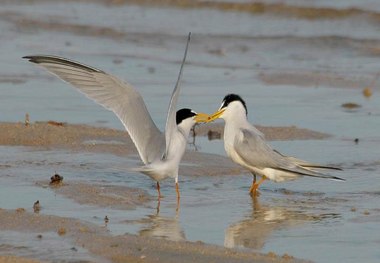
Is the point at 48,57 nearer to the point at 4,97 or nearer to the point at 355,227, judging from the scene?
the point at 355,227

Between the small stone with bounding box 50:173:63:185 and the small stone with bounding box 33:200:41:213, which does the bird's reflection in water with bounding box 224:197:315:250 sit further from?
the small stone with bounding box 50:173:63:185

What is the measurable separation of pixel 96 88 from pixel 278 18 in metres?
10.8

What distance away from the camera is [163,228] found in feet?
21.6

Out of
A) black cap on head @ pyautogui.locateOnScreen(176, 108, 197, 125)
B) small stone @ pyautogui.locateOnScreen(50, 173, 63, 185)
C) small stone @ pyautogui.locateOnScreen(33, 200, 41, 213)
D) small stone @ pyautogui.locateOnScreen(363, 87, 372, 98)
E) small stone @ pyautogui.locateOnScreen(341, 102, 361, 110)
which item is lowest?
small stone @ pyautogui.locateOnScreen(33, 200, 41, 213)

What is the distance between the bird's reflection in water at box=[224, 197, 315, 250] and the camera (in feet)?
20.5

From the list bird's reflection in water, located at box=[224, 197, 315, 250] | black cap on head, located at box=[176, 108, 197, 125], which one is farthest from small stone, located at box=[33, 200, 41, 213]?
black cap on head, located at box=[176, 108, 197, 125]

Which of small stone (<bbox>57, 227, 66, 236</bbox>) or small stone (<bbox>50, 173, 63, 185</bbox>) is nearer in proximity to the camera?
small stone (<bbox>57, 227, 66, 236</bbox>)

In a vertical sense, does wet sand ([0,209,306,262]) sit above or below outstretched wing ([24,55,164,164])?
below

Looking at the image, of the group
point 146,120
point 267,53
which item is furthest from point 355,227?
point 267,53

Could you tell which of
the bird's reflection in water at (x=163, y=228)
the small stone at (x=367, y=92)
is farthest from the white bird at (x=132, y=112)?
the small stone at (x=367, y=92)

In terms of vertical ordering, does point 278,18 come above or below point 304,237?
above

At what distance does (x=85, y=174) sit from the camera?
8055 millimetres

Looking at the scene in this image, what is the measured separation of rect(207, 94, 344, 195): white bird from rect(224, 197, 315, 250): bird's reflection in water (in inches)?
18.5

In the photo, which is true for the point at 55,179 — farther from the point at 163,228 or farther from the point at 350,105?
the point at 350,105
